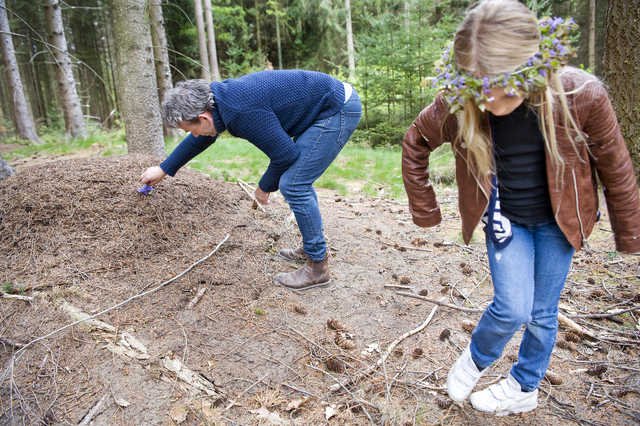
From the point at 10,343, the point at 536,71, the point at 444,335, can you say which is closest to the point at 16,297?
the point at 10,343

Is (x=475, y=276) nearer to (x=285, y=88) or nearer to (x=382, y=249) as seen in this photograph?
(x=382, y=249)

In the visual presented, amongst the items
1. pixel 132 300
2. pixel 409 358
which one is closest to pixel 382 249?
pixel 409 358

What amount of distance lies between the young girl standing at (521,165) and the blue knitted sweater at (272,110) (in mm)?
895

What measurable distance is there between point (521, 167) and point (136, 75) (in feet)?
13.1

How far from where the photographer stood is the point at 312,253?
2.98m

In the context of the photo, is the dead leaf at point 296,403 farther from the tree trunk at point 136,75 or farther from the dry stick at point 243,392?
the tree trunk at point 136,75

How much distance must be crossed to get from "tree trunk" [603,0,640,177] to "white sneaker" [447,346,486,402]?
3546mm

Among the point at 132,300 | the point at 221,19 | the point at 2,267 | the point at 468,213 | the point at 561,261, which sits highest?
the point at 221,19

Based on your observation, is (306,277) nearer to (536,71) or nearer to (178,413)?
(178,413)

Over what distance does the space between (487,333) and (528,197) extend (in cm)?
65

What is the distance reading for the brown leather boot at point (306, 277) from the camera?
3000mm

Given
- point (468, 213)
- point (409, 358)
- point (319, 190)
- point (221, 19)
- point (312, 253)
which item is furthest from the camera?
point (221, 19)

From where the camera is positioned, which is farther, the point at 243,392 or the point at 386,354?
the point at 386,354

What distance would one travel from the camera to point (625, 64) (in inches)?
163
